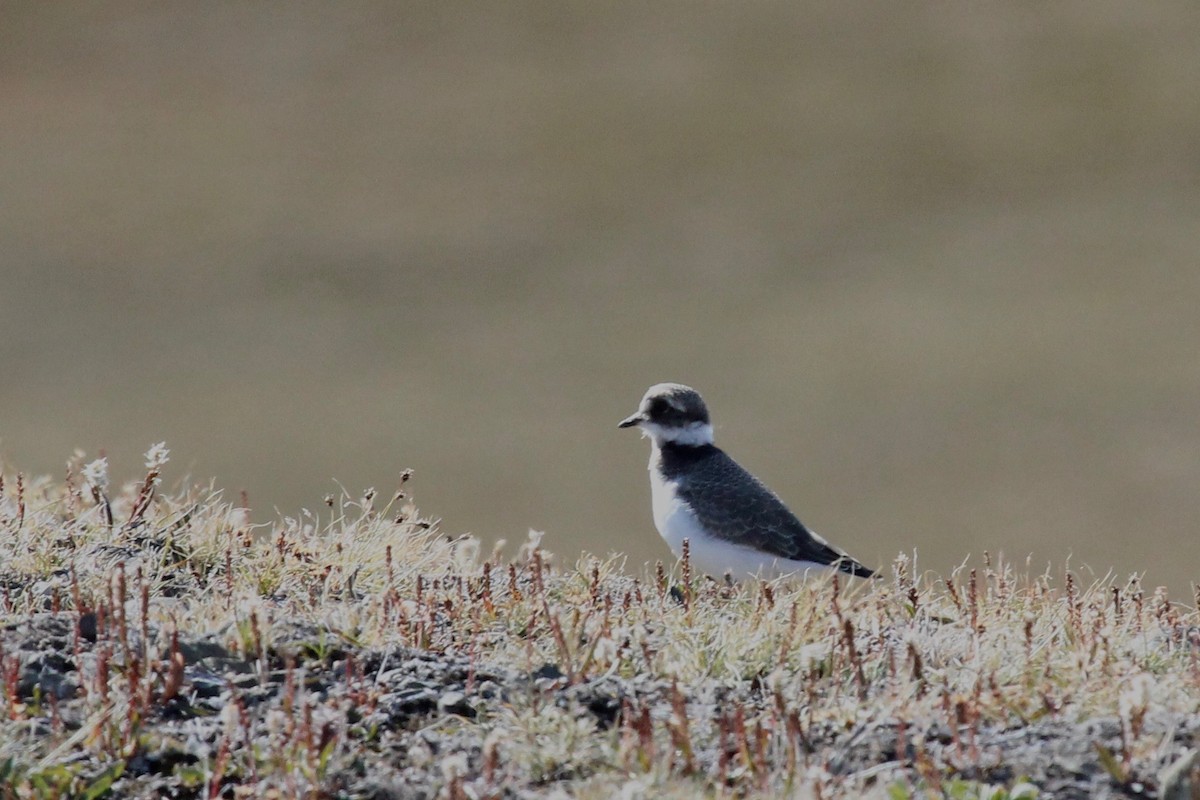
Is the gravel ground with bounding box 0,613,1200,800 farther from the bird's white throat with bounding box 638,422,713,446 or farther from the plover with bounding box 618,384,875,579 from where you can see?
the bird's white throat with bounding box 638,422,713,446

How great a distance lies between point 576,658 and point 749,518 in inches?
169

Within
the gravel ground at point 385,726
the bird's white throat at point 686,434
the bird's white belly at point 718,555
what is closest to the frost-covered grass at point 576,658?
the gravel ground at point 385,726

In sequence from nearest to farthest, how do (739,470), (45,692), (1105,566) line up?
(45,692), (739,470), (1105,566)

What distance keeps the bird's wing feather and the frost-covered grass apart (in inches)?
83.8

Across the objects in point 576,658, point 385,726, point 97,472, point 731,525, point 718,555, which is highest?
point 731,525

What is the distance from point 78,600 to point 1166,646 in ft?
14.6

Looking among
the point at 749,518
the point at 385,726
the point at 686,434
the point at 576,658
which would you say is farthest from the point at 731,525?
the point at 385,726

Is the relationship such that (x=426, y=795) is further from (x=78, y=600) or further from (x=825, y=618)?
(x=825, y=618)

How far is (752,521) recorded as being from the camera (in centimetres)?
1029

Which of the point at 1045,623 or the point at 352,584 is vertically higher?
the point at 352,584

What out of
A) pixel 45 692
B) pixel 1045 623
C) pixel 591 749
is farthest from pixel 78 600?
pixel 1045 623

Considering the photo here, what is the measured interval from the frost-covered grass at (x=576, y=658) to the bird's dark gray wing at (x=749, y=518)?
2.13 metres

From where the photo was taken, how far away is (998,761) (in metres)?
5.20

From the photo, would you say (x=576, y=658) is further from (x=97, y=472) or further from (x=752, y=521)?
(x=752, y=521)
